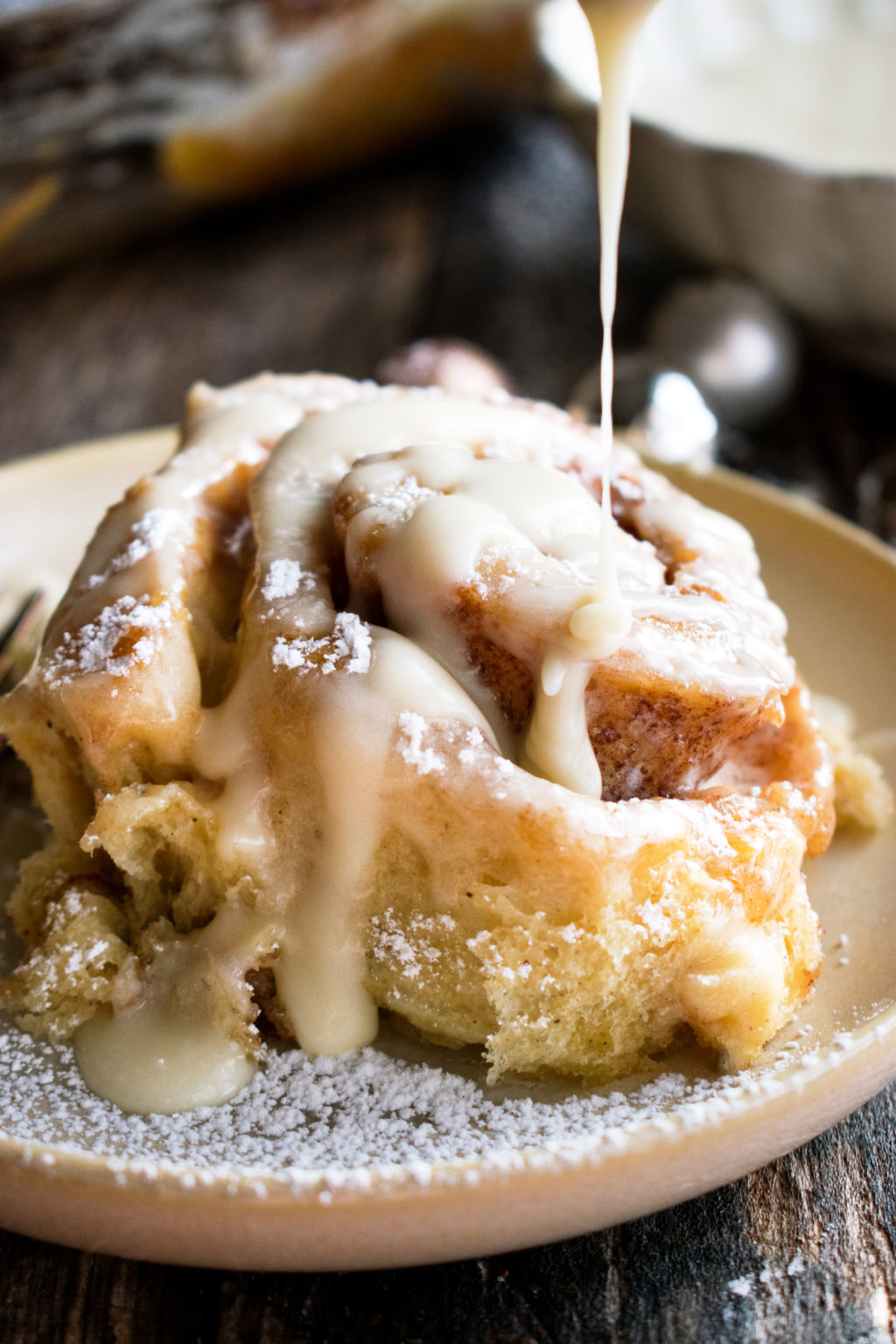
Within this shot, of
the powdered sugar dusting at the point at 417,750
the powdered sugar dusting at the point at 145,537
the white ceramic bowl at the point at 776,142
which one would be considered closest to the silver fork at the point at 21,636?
the powdered sugar dusting at the point at 145,537

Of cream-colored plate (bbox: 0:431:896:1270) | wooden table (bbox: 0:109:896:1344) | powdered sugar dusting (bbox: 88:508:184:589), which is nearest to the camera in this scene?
cream-colored plate (bbox: 0:431:896:1270)

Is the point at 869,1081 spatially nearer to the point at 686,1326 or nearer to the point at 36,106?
the point at 686,1326

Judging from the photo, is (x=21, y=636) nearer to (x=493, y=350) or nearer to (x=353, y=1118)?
(x=353, y=1118)

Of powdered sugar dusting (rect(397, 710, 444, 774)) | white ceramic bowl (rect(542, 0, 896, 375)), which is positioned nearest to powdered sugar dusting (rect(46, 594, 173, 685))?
powdered sugar dusting (rect(397, 710, 444, 774))

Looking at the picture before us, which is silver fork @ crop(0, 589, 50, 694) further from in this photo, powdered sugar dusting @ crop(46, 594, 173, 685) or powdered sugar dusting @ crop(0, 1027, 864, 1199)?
powdered sugar dusting @ crop(0, 1027, 864, 1199)

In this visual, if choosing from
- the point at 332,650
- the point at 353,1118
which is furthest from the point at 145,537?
the point at 353,1118

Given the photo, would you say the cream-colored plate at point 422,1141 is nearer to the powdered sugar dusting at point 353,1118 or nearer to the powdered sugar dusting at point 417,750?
the powdered sugar dusting at point 353,1118

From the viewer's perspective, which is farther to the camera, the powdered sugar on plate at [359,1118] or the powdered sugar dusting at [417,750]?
the powdered sugar dusting at [417,750]
